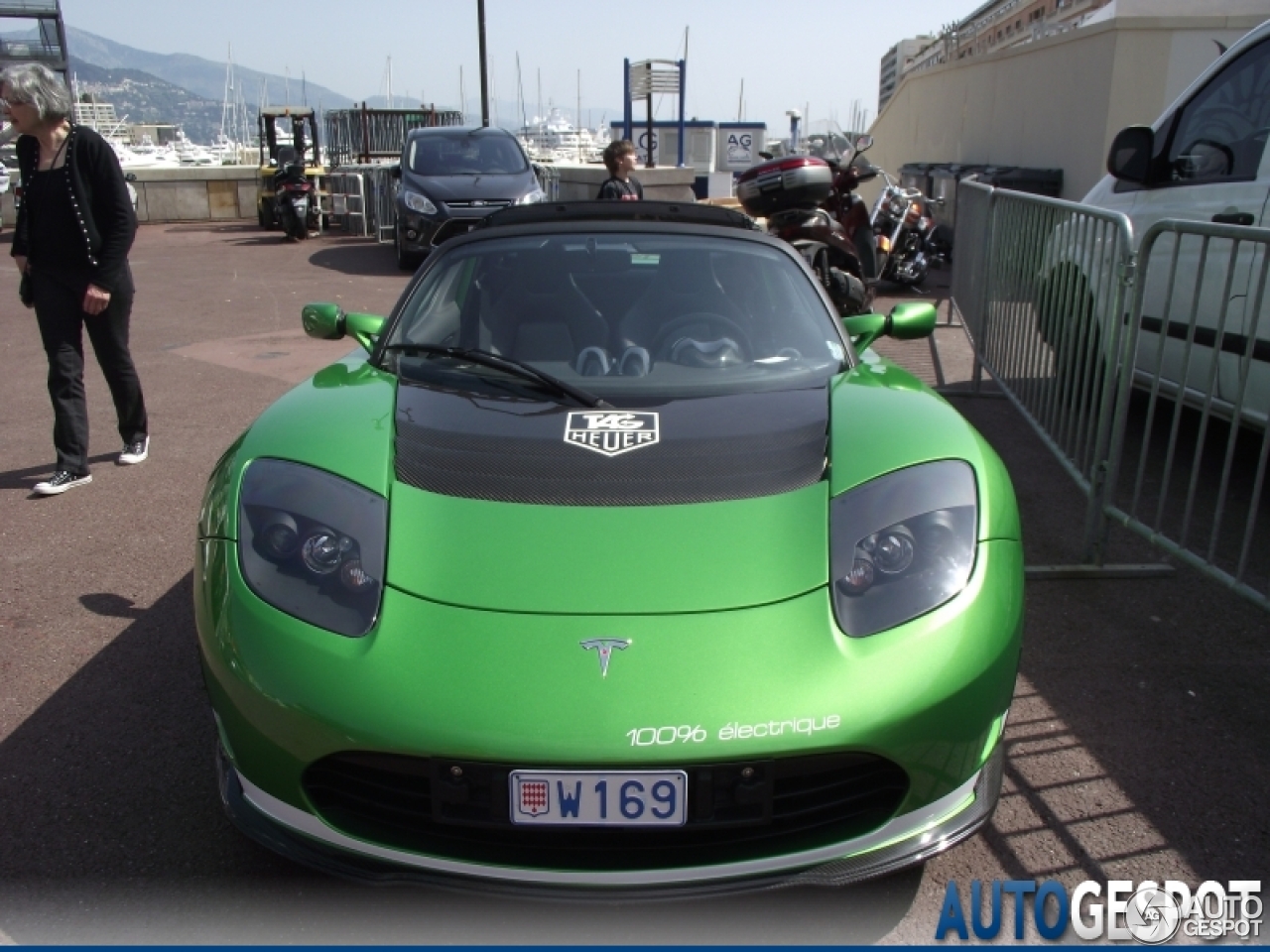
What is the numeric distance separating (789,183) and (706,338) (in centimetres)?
553

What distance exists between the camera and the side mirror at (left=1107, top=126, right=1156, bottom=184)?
5066mm

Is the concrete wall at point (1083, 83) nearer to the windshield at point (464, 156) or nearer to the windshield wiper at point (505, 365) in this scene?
the windshield at point (464, 156)

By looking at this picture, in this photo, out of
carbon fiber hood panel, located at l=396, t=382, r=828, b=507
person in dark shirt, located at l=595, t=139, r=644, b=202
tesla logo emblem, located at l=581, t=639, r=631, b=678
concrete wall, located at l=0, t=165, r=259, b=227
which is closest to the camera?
tesla logo emblem, located at l=581, t=639, r=631, b=678

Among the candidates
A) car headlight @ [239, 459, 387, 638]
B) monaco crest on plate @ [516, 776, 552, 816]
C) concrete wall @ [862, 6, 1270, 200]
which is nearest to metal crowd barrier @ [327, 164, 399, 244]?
concrete wall @ [862, 6, 1270, 200]

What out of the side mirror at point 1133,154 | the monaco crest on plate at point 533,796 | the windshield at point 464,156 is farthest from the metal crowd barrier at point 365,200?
the monaco crest on plate at point 533,796

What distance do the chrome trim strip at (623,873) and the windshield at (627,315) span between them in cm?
123

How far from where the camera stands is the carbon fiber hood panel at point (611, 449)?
2371 millimetres

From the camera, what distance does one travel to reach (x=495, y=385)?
286 cm

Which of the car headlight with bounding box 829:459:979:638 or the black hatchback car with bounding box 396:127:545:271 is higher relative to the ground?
the black hatchback car with bounding box 396:127:545:271

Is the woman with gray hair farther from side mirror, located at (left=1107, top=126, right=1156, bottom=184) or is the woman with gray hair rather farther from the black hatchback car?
the black hatchback car

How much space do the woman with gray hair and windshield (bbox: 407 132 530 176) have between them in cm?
869

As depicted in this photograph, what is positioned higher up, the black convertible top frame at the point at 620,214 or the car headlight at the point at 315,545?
the black convertible top frame at the point at 620,214

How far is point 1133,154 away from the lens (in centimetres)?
507

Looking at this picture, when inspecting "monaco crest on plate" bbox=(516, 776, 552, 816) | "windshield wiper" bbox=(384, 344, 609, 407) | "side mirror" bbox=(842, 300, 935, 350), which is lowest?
"monaco crest on plate" bbox=(516, 776, 552, 816)
